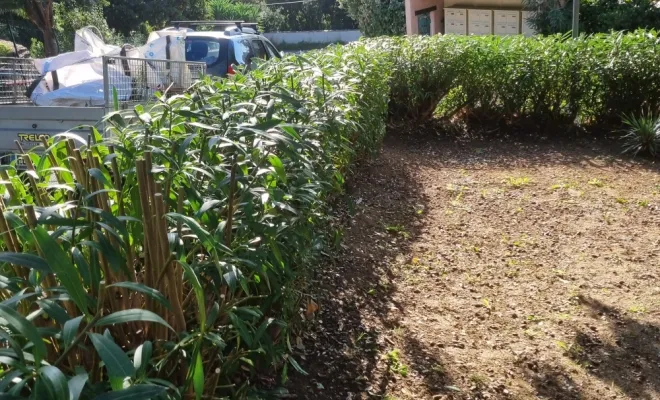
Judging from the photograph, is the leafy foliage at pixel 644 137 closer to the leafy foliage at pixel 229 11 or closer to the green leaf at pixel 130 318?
the green leaf at pixel 130 318

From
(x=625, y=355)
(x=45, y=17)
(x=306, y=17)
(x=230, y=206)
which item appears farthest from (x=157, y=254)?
(x=306, y=17)

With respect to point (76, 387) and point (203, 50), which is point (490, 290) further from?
point (203, 50)

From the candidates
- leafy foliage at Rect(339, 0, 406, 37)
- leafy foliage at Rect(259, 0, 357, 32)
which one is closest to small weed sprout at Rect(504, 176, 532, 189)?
leafy foliage at Rect(339, 0, 406, 37)

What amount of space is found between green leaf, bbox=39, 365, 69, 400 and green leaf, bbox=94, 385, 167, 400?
7cm

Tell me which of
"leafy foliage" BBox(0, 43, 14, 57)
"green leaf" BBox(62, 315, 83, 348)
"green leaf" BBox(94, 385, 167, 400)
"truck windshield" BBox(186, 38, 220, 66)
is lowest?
"green leaf" BBox(94, 385, 167, 400)

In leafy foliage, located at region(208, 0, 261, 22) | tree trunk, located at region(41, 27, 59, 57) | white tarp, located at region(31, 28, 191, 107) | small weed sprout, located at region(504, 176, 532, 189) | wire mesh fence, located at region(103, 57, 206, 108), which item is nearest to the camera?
wire mesh fence, located at region(103, 57, 206, 108)

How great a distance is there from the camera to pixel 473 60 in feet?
31.3

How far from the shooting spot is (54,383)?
123cm

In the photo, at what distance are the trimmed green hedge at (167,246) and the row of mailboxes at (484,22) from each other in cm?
1503

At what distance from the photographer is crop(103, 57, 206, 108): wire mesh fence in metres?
7.23

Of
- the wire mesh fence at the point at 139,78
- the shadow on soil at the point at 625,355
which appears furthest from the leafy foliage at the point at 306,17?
the shadow on soil at the point at 625,355

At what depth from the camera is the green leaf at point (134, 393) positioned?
128 cm

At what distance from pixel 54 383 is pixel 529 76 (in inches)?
349

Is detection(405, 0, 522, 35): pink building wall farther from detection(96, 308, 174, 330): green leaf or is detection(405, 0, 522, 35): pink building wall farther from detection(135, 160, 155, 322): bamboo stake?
detection(96, 308, 174, 330): green leaf
